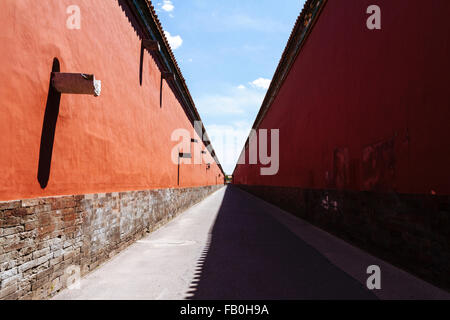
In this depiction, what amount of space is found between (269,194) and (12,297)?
1413cm

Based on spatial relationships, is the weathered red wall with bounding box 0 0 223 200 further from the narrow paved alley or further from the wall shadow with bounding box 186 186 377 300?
the wall shadow with bounding box 186 186 377 300

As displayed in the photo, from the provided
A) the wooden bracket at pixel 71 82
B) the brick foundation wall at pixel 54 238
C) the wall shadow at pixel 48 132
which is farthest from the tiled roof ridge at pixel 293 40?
the brick foundation wall at pixel 54 238

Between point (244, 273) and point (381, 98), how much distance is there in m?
3.44

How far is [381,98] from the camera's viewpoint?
4402 millimetres

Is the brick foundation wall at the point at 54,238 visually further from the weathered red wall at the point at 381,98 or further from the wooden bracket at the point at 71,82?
the weathered red wall at the point at 381,98

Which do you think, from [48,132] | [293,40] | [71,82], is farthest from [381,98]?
[293,40]

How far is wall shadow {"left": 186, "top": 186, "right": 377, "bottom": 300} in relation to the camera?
294cm

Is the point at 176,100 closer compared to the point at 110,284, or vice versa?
the point at 110,284

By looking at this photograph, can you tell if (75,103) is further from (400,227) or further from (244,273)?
(400,227)

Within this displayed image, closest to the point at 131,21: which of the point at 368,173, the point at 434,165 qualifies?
the point at 368,173

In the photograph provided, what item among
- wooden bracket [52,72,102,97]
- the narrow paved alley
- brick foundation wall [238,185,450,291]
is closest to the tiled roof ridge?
brick foundation wall [238,185,450,291]

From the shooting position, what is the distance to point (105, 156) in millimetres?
4316

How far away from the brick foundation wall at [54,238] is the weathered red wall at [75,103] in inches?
6.2

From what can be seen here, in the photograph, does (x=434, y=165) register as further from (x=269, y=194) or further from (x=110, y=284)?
(x=269, y=194)
